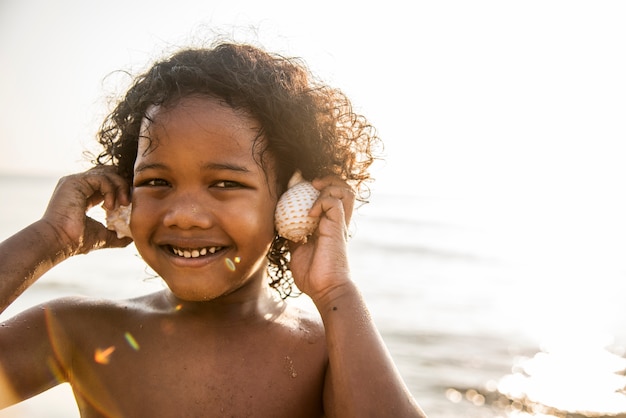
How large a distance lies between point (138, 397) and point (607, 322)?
7878 millimetres

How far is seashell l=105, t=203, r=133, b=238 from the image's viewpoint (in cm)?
302

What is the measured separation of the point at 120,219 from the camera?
119 inches

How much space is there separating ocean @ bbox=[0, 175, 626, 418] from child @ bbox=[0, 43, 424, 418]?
1302 millimetres

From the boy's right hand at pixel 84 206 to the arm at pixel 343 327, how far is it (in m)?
0.87

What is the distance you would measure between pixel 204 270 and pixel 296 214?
442 millimetres

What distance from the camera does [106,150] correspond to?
11.2 ft

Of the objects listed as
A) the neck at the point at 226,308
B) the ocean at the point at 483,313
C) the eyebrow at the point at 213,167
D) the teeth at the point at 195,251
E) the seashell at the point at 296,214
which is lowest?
the ocean at the point at 483,313

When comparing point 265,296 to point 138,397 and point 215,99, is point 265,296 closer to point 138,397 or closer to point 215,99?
point 138,397

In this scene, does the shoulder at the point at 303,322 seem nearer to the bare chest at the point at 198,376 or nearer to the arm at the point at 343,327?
the bare chest at the point at 198,376

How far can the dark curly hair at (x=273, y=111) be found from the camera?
2947 mm

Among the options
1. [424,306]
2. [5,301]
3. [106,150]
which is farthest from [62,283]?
[5,301]

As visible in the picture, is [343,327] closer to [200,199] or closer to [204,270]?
[204,270]

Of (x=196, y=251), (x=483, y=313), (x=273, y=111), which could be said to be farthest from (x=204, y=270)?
(x=483, y=313)

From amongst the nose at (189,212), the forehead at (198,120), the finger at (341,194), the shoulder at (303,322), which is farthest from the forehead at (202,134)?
the shoulder at (303,322)
